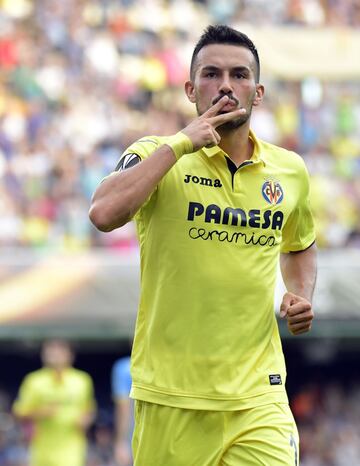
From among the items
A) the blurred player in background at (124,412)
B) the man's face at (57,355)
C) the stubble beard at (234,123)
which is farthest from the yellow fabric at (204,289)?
the man's face at (57,355)

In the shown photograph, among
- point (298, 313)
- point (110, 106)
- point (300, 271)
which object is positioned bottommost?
point (298, 313)

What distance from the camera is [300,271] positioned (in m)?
5.94

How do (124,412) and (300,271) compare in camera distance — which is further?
(124,412)

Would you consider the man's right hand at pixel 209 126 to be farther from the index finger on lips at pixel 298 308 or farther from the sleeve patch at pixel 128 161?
the index finger on lips at pixel 298 308

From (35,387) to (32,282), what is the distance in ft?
8.12

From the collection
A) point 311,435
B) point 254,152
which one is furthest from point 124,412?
point 254,152

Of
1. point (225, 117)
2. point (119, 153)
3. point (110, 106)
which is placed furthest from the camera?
point (110, 106)

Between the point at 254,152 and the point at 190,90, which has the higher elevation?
the point at 190,90

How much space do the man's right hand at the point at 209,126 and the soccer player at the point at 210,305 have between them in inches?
1.2

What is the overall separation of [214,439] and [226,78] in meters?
1.55

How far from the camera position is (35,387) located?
13703 mm

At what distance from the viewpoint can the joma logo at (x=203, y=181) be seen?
5379 millimetres

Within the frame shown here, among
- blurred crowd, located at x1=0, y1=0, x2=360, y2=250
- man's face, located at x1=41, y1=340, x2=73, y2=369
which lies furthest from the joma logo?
blurred crowd, located at x1=0, y1=0, x2=360, y2=250

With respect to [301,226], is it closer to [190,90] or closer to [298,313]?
[298,313]
